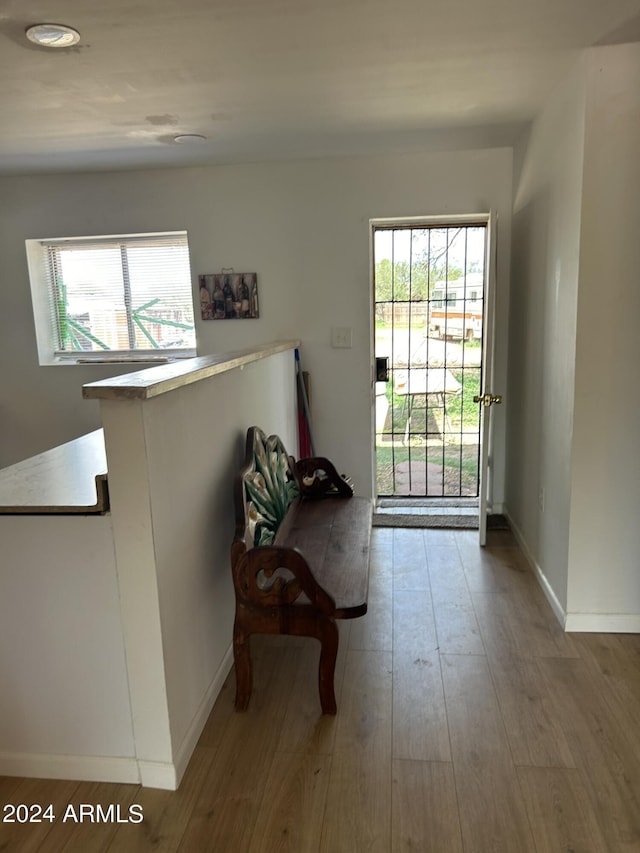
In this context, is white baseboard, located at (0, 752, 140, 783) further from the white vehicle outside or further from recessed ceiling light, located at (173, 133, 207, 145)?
the white vehicle outside

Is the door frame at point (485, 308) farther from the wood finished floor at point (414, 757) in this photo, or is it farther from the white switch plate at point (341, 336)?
the wood finished floor at point (414, 757)

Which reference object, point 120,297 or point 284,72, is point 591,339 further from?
point 120,297

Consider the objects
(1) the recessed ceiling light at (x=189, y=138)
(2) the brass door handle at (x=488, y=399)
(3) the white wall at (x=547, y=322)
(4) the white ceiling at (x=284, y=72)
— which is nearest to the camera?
(4) the white ceiling at (x=284, y=72)

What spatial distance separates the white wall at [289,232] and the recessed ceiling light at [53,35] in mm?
1586

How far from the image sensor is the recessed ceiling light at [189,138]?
2.77m

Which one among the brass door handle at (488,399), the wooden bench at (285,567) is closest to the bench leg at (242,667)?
the wooden bench at (285,567)

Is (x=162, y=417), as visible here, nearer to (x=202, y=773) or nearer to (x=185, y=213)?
(x=202, y=773)

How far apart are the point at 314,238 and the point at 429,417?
163 cm

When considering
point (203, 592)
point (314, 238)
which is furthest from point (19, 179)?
point (203, 592)

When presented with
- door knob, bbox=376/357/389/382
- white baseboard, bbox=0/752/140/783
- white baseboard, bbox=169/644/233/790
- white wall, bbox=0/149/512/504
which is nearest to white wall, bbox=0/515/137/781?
white baseboard, bbox=0/752/140/783

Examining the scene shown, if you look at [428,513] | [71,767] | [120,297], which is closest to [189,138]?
[120,297]

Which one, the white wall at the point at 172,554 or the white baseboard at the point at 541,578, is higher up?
the white wall at the point at 172,554

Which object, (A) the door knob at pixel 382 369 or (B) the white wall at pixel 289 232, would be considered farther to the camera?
(A) the door knob at pixel 382 369

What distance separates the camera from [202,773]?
1614 mm
